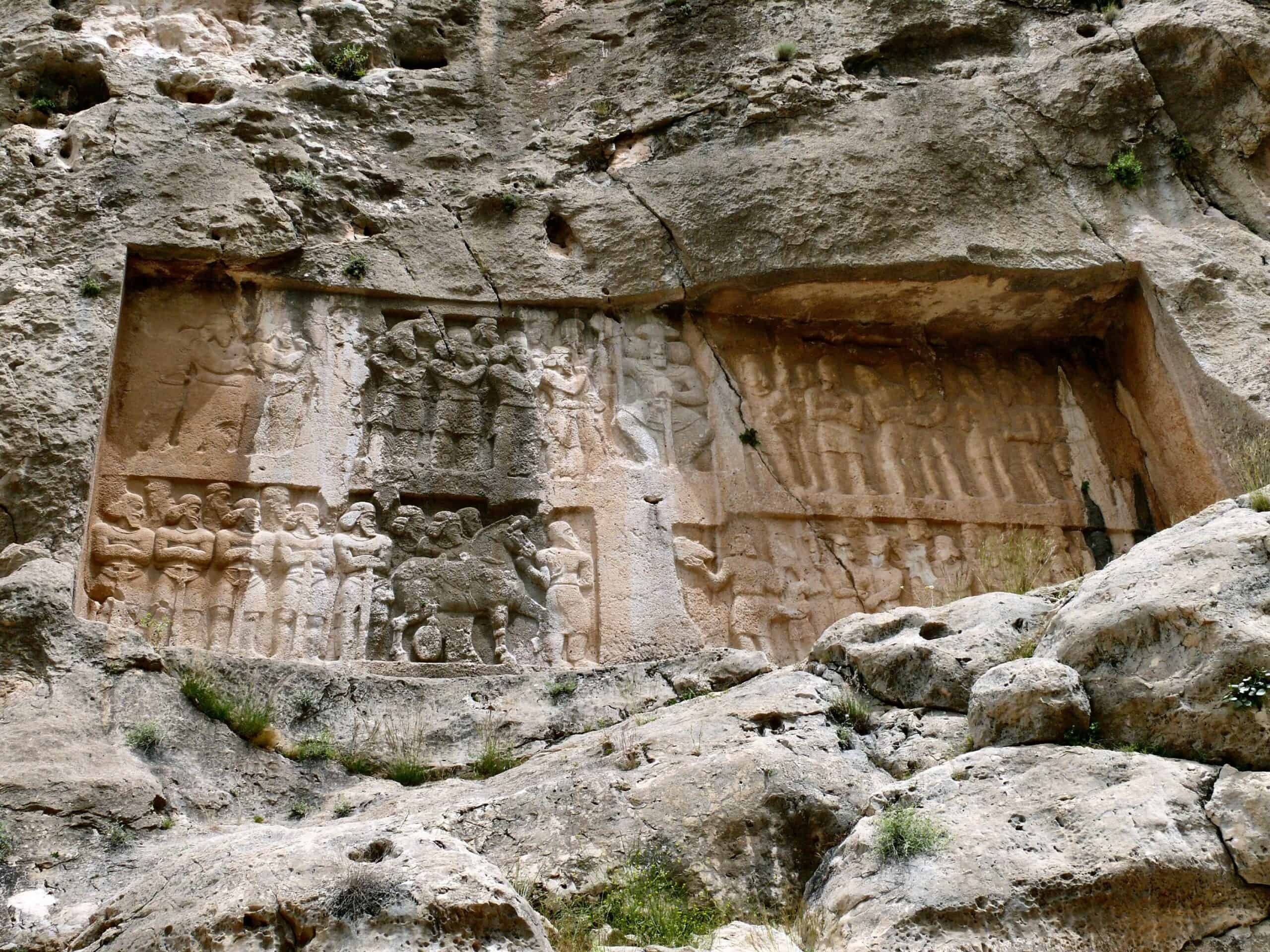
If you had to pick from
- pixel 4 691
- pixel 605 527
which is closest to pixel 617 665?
pixel 605 527

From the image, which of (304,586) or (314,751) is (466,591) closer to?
(304,586)

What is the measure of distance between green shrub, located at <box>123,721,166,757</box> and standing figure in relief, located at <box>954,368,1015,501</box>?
598 centimetres

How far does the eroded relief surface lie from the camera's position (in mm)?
8805

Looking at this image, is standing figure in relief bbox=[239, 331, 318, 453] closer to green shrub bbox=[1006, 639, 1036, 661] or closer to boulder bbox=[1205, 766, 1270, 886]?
green shrub bbox=[1006, 639, 1036, 661]

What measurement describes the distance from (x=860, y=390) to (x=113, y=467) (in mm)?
5370

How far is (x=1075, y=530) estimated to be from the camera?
10227mm

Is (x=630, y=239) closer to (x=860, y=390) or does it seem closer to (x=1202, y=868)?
(x=860, y=390)

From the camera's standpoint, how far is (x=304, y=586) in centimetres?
878

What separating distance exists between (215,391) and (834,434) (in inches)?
174

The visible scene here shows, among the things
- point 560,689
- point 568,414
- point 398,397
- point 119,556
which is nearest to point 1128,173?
point 568,414

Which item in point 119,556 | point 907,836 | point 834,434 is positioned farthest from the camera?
point 834,434

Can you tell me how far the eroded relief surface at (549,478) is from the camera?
347 inches

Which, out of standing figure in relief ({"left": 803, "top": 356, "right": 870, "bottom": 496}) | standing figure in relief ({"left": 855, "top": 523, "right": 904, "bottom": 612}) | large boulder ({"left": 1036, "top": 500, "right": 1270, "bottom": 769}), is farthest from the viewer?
standing figure in relief ({"left": 803, "top": 356, "right": 870, "bottom": 496})

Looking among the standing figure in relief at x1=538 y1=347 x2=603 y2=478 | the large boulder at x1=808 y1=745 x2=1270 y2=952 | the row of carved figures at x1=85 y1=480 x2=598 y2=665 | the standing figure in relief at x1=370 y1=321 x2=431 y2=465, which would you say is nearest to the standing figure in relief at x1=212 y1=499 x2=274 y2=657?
the row of carved figures at x1=85 y1=480 x2=598 y2=665
